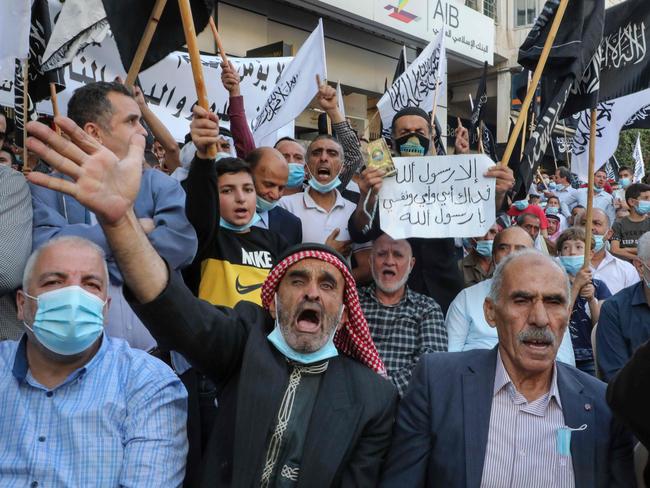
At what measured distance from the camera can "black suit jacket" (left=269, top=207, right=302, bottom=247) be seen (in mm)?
4055

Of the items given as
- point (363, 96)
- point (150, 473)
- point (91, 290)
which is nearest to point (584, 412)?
point (150, 473)

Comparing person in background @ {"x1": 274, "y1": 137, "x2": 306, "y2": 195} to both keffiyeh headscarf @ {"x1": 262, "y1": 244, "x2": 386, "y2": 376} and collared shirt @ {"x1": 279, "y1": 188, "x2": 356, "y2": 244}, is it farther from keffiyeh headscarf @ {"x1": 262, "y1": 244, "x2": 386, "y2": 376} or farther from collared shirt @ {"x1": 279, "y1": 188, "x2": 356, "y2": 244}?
keffiyeh headscarf @ {"x1": 262, "y1": 244, "x2": 386, "y2": 376}

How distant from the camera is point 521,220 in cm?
626

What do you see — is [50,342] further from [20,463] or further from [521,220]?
[521,220]

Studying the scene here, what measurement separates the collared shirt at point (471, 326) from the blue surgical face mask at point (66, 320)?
7.68 ft

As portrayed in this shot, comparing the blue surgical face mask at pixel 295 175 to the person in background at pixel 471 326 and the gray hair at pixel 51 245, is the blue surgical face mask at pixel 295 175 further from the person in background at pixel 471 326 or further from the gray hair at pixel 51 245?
the gray hair at pixel 51 245

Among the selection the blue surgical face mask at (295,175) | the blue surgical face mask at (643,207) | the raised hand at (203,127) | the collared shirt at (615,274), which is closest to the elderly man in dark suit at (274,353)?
the raised hand at (203,127)

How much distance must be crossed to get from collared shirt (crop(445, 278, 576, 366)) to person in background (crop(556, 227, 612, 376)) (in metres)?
0.51

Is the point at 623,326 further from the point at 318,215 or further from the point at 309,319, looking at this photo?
the point at 309,319

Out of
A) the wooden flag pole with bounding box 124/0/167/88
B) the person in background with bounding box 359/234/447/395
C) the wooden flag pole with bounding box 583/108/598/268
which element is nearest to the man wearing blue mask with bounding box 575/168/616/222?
the wooden flag pole with bounding box 583/108/598/268

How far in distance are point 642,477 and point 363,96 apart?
1414cm

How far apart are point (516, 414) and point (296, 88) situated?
150 inches

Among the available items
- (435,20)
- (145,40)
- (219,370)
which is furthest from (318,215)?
(435,20)

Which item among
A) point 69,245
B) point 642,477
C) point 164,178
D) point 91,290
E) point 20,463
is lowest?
point 642,477
